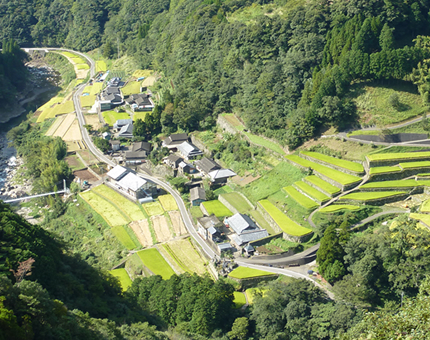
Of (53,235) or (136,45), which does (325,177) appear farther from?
(136,45)

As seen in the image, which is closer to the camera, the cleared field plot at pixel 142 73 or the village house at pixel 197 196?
the village house at pixel 197 196

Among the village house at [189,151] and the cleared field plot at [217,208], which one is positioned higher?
the village house at [189,151]

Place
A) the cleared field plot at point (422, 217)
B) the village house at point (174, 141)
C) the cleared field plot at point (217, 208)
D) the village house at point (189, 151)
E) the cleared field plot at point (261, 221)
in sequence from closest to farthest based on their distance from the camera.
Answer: the cleared field plot at point (422, 217), the cleared field plot at point (261, 221), the cleared field plot at point (217, 208), the village house at point (189, 151), the village house at point (174, 141)

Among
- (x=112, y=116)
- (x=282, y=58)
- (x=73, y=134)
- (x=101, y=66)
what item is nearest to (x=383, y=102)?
(x=282, y=58)

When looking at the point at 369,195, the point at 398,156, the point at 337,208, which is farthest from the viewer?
the point at 398,156

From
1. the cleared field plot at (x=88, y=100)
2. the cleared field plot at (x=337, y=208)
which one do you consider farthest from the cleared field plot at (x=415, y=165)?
the cleared field plot at (x=88, y=100)

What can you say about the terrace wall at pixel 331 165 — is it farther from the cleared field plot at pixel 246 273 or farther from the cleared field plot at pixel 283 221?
the cleared field plot at pixel 246 273

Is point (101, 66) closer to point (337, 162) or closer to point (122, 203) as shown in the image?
point (122, 203)
